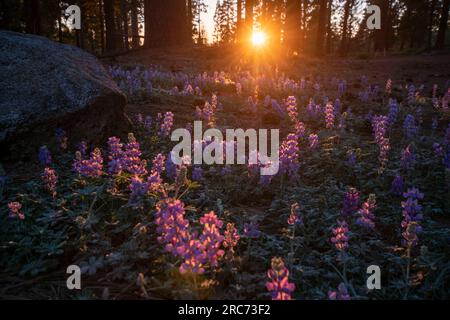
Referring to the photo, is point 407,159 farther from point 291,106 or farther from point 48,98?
point 48,98

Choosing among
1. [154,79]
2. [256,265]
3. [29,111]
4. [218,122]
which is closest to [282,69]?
[154,79]

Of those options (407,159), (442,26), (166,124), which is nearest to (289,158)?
(407,159)

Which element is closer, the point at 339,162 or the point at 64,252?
the point at 64,252

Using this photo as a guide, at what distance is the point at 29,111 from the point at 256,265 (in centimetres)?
397

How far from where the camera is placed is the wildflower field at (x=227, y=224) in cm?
317

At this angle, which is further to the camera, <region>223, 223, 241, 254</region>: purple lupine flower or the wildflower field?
<region>223, 223, 241, 254</region>: purple lupine flower

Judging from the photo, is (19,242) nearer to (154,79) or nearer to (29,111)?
(29,111)

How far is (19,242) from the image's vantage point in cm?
372

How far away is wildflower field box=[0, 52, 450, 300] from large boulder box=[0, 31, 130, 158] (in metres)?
0.22

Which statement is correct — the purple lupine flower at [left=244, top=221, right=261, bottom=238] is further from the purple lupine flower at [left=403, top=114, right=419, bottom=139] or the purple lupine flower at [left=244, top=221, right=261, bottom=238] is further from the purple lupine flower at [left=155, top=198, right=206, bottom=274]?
the purple lupine flower at [left=403, top=114, right=419, bottom=139]

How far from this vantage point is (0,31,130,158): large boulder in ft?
17.8

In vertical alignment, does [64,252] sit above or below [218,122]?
below

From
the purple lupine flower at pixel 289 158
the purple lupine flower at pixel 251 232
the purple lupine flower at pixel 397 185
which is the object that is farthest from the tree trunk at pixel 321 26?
the purple lupine flower at pixel 251 232

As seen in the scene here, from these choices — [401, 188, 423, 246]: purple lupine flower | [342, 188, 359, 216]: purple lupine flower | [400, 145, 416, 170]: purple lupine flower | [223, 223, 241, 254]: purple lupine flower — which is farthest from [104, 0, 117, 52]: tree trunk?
[401, 188, 423, 246]: purple lupine flower
